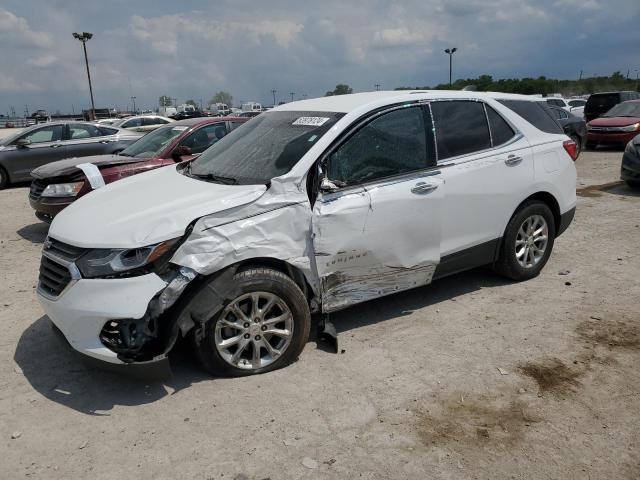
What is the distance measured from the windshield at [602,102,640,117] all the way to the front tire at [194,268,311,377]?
1629 cm

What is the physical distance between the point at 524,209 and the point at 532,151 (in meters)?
0.55

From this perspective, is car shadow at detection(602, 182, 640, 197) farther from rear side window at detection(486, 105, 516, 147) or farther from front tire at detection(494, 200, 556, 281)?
rear side window at detection(486, 105, 516, 147)

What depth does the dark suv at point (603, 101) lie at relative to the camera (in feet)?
65.7

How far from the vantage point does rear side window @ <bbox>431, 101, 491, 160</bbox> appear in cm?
437

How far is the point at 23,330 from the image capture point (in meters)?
4.46

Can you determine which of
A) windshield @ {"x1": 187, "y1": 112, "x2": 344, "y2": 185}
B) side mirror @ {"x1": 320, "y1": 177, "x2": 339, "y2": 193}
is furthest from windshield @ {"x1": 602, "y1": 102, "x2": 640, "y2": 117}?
side mirror @ {"x1": 320, "y1": 177, "x2": 339, "y2": 193}

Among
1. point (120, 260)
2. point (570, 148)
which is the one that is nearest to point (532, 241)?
point (570, 148)

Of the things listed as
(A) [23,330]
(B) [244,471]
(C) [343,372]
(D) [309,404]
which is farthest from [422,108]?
(A) [23,330]

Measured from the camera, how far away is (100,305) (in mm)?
3158

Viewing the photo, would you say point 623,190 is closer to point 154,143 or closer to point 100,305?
point 154,143

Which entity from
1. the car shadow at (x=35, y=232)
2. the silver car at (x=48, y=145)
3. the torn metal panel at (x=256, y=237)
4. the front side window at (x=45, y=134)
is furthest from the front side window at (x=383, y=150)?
the front side window at (x=45, y=134)

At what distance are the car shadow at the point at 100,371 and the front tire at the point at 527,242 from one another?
678 millimetres

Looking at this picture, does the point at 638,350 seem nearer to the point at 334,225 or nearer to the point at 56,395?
the point at 334,225

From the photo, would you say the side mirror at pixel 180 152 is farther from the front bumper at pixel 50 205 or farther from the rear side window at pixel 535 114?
the rear side window at pixel 535 114
